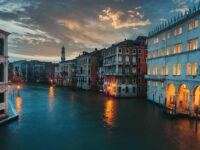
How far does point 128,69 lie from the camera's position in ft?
245

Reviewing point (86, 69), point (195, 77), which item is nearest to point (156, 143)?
point (195, 77)

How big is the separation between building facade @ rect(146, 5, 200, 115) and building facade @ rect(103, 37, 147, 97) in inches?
484

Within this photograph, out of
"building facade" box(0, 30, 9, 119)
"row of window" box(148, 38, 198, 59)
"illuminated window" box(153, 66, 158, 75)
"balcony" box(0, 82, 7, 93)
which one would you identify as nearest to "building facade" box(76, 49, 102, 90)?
"illuminated window" box(153, 66, 158, 75)

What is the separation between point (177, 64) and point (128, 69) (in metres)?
29.3

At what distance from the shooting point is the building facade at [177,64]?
39781 millimetres

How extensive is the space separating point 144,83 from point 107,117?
39393 millimetres

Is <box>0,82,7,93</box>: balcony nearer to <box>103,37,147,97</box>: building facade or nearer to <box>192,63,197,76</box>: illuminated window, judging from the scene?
<box>192,63,197,76</box>: illuminated window

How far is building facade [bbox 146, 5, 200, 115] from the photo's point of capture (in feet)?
131

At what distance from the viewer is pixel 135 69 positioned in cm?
7544

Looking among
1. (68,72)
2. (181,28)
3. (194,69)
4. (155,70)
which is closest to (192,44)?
(194,69)

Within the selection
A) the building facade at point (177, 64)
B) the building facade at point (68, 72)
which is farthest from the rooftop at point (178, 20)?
the building facade at point (68, 72)

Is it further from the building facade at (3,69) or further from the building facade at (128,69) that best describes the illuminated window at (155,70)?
the building facade at (3,69)

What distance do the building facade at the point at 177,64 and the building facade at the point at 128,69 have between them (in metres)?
12.3

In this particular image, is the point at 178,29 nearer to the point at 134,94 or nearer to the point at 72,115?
the point at 72,115
